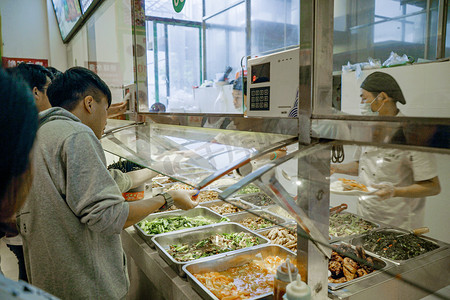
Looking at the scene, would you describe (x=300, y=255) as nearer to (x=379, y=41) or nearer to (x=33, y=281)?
(x=33, y=281)

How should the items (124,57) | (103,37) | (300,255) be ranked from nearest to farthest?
1. (300,255)
2. (124,57)
3. (103,37)

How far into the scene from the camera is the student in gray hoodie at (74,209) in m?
1.47

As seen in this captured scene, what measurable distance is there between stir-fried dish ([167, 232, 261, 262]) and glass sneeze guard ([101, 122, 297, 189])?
697 millimetres

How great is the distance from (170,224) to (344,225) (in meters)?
1.79

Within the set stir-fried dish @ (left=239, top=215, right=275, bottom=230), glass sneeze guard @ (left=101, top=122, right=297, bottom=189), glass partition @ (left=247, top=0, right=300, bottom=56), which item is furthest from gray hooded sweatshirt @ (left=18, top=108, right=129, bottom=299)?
glass partition @ (left=247, top=0, right=300, bottom=56)

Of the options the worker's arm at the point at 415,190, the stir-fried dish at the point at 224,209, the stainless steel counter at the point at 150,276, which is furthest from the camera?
the stir-fried dish at the point at 224,209

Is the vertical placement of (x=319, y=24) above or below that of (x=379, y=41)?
below

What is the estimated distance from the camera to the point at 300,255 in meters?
1.25

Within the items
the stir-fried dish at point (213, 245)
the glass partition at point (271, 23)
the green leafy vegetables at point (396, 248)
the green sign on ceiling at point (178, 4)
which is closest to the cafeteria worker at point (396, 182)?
the green leafy vegetables at point (396, 248)

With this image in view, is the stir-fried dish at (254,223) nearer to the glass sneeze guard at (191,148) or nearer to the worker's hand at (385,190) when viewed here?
the glass sneeze guard at (191,148)

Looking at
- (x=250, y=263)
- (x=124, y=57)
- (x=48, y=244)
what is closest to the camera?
(x=48, y=244)

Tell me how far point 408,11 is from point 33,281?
4389 mm

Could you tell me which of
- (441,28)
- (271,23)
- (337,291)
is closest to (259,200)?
(337,291)

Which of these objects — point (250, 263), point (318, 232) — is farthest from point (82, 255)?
point (318, 232)
